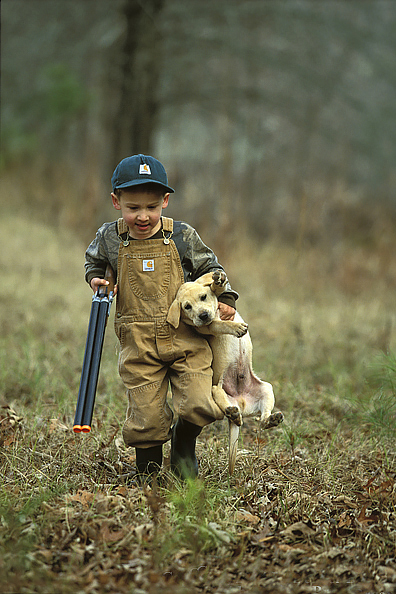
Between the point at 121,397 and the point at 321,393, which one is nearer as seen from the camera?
the point at 121,397

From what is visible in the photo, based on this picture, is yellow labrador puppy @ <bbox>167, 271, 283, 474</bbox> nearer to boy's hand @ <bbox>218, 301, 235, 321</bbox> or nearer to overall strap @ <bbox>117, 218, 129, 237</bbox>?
boy's hand @ <bbox>218, 301, 235, 321</bbox>

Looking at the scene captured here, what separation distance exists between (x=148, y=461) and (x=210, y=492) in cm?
41

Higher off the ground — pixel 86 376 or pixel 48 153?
pixel 48 153

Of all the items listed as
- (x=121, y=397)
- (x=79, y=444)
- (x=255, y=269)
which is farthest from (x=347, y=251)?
(x=79, y=444)

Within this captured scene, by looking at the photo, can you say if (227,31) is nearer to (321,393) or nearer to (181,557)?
(321,393)

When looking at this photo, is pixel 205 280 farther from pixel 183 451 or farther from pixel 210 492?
pixel 210 492

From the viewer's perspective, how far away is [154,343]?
3.12m

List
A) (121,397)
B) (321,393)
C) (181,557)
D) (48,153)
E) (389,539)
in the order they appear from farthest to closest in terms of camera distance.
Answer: (48,153)
(321,393)
(121,397)
(389,539)
(181,557)

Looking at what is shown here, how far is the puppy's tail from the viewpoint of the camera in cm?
321

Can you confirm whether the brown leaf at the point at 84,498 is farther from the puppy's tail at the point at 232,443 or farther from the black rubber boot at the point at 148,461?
the puppy's tail at the point at 232,443

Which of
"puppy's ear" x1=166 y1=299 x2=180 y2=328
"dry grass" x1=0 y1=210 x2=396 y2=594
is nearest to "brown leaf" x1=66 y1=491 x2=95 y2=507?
"dry grass" x1=0 y1=210 x2=396 y2=594

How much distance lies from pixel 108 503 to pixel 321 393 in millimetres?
2671

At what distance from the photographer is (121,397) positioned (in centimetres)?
482

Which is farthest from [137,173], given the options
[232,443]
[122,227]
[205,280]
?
[232,443]
